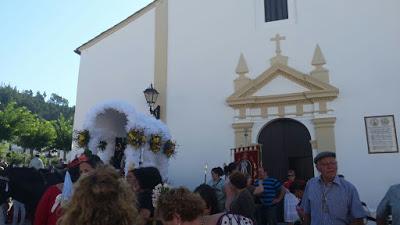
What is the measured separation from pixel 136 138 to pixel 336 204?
5.70m

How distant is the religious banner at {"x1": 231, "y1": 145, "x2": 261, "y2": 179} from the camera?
999cm

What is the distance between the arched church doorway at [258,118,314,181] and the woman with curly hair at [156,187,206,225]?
27.7 ft

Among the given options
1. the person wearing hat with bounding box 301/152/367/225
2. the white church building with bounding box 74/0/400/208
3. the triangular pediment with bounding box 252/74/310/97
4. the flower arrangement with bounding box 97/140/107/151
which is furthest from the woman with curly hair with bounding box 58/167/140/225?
the triangular pediment with bounding box 252/74/310/97

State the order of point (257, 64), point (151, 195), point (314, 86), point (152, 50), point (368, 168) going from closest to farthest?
point (151, 195), point (368, 168), point (314, 86), point (257, 64), point (152, 50)

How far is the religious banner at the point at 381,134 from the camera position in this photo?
979 centimetres

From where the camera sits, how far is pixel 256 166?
33.1 ft

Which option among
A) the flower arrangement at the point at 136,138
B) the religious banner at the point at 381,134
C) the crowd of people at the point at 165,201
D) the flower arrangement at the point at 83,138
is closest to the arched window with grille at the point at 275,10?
the religious banner at the point at 381,134

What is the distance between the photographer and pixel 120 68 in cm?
1289

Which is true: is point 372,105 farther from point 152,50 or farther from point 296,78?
point 152,50

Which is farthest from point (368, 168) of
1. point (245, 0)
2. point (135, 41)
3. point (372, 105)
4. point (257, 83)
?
point (135, 41)

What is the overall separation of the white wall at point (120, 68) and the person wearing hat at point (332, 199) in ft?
29.2

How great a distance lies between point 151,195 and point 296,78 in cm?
797

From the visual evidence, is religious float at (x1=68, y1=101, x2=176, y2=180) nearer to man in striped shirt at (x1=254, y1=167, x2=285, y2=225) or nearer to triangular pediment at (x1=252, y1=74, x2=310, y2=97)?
man in striped shirt at (x1=254, y1=167, x2=285, y2=225)

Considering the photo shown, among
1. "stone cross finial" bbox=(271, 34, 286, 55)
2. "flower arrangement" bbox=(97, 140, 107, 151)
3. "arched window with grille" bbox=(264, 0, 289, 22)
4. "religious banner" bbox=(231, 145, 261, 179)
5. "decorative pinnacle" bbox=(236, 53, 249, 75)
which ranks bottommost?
"religious banner" bbox=(231, 145, 261, 179)
